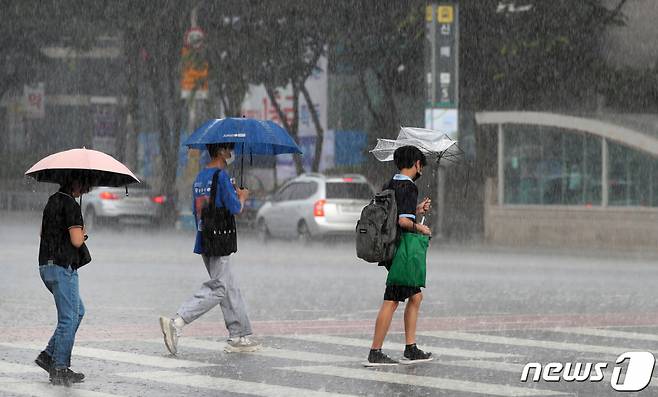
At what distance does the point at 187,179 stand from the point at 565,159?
56.3 ft

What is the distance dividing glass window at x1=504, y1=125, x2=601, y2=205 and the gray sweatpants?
19.9 m

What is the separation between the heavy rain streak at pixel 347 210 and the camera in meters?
11.4

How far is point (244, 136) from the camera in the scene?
507 inches

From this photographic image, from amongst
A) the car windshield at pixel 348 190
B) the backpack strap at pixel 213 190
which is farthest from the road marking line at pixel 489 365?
the car windshield at pixel 348 190

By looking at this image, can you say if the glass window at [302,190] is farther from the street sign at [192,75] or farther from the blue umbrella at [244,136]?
the blue umbrella at [244,136]

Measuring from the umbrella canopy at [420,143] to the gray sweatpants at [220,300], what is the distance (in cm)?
161

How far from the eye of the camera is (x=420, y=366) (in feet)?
38.4

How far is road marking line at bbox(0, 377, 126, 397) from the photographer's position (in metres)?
10.2

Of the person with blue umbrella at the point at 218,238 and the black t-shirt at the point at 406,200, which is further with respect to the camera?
the person with blue umbrella at the point at 218,238

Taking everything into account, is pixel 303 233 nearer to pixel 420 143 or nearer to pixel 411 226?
pixel 420 143

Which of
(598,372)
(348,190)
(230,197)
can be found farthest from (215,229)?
(348,190)

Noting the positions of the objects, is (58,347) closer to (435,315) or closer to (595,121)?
(435,315)

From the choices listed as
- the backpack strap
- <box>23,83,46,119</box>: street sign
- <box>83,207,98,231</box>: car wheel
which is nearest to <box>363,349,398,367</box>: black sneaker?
the backpack strap

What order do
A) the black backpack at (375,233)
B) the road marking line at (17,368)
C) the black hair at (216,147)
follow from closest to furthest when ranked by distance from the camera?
the road marking line at (17,368)
the black backpack at (375,233)
the black hair at (216,147)
